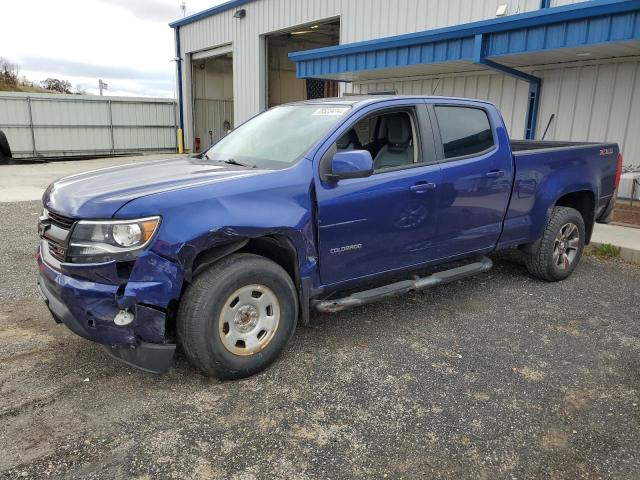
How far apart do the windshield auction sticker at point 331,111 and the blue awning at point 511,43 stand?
518cm

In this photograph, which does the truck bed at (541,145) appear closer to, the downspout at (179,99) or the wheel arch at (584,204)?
the wheel arch at (584,204)

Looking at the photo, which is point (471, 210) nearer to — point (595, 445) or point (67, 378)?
point (595, 445)

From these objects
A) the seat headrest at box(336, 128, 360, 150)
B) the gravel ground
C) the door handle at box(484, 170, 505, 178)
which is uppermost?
the seat headrest at box(336, 128, 360, 150)

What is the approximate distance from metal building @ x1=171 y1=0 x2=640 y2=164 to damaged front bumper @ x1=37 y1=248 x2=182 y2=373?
7.10 meters

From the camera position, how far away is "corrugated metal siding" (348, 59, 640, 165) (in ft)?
→ 29.6

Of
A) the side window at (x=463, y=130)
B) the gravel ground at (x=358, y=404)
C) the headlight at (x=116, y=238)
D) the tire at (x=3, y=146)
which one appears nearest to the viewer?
the gravel ground at (x=358, y=404)

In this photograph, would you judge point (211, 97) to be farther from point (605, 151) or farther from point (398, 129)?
point (398, 129)

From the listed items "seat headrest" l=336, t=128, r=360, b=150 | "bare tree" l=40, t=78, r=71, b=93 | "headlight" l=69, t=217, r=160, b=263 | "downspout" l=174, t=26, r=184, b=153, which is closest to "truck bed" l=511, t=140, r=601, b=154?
"seat headrest" l=336, t=128, r=360, b=150

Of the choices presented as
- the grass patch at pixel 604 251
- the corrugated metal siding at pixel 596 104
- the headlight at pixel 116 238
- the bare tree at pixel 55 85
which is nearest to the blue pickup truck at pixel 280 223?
the headlight at pixel 116 238

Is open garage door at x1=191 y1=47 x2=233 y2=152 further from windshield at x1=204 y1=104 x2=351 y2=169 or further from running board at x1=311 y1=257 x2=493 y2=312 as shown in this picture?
running board at x1=311 y1=257 x2=493 y2=312

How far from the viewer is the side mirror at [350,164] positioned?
11.6 feet

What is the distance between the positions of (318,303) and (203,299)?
94 centimetres

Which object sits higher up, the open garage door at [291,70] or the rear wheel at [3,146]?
the open garage door at [291,70]

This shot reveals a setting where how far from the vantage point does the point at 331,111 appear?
409 cm
